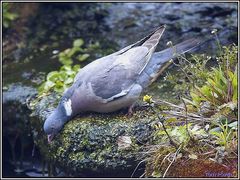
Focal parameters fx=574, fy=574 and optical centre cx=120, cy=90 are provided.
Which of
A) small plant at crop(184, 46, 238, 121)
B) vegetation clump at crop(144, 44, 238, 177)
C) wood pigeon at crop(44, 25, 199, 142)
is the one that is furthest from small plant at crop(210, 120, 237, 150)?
wood pigeon at crop(44, 25, 199, 142)

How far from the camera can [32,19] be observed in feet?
26.7

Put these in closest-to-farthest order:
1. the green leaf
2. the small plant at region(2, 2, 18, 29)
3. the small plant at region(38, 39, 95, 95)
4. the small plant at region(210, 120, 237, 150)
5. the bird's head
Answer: the small plant at region(210, 120, 237, 150) < the bird's head < the small plant at region(38, 39, 95, 95) < the green leaf < the small plant at region(2, 2, 18, 29)

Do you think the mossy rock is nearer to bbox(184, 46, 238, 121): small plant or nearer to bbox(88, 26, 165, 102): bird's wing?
bbox(88, 26, 165, 102): bird's wing

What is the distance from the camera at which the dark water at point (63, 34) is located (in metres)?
6.73

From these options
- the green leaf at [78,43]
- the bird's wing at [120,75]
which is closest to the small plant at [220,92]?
the bird's wing at [120,75]

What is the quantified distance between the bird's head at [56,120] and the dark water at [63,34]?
3.48ft

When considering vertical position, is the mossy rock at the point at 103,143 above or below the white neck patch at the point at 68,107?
below

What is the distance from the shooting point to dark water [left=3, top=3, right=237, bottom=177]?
673 centimetres

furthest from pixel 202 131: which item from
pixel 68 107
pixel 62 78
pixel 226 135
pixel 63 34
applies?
pixel 63 34

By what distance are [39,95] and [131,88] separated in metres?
1.32

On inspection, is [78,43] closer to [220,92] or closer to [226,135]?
[220,92]

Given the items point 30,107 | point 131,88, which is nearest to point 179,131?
point 131,88

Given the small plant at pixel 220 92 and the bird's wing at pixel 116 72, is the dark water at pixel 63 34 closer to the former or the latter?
the bird's wing at pixel 116 72

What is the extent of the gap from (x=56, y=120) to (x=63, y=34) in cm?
270
